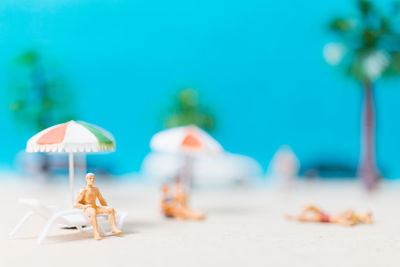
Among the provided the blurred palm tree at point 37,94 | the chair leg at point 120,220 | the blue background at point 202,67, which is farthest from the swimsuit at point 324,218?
the blue background at point 202,67

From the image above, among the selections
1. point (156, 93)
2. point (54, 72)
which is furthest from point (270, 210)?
point (156, 93)

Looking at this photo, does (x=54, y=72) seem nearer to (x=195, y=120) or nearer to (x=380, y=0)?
(x=195, y=120)

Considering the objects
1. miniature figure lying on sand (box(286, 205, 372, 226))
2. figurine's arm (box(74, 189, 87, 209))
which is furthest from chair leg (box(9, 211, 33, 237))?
miniature figure lying on sand (box(286, 205, 372, 226))

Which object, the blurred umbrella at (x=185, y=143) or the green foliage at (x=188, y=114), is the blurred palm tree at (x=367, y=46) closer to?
the green foliage at (x=188, y=114)

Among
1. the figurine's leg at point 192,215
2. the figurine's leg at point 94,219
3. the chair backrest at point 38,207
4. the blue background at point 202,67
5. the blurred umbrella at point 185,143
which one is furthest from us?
the blue background at point 202,67

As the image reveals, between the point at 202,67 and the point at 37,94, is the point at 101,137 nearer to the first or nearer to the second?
the point at 37,94

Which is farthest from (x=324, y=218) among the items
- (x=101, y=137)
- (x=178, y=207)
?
(x=101, y=137)

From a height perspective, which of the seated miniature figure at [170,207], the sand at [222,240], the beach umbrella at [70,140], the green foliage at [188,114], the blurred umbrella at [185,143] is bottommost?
the sand at [222,240]

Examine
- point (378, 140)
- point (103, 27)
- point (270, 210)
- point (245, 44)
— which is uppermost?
point (103, 27)
